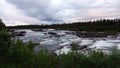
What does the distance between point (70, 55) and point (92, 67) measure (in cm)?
105

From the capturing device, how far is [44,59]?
1245 cm

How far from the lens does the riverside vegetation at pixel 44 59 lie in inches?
475

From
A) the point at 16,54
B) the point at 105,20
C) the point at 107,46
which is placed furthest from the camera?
the point at 105,20

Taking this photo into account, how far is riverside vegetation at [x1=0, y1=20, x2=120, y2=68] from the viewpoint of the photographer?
1205cm

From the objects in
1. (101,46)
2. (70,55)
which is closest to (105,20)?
(101,46)

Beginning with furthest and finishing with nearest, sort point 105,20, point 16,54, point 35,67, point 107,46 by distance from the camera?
point 105,20 < point 107,46 < point 16,54 < point 35,67

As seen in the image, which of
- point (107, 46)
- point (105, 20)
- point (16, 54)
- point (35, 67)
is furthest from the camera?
point (105, 20)

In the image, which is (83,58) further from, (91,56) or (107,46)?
(107,46)

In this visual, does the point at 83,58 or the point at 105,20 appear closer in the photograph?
the point at 83,58

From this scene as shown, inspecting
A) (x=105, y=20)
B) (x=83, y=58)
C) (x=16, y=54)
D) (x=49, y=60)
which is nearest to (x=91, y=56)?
(x=83, y=58)

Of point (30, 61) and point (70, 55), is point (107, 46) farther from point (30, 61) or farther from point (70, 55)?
point (30, 61)

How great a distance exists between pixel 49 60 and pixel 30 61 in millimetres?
673

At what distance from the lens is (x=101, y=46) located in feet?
57.4

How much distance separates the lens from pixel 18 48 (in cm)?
1321
